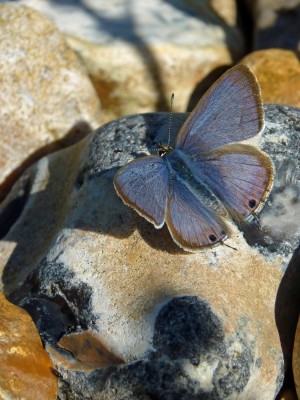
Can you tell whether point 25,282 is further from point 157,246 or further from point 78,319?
point 157,246

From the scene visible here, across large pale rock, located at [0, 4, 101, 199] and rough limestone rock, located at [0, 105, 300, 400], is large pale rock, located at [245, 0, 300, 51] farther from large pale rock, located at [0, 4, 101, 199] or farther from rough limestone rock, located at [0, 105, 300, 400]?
rough limestone rock, located at [0, 105, 300, 400]

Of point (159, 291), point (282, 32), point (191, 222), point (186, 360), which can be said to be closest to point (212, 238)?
point (191, 222)

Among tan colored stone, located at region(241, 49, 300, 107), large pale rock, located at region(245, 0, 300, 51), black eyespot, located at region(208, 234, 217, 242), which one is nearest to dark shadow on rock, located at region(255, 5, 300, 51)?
large pale rock, located at region(245, 0, 300, 51)

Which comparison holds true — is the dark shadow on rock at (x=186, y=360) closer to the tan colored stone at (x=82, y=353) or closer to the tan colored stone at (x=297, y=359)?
the tan colored stone at (x=82, y=353)

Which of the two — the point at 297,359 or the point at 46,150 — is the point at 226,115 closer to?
the point at 297,359

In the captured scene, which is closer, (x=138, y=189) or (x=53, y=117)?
(x=138, y=189)

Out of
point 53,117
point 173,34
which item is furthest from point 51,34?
point 173,34
